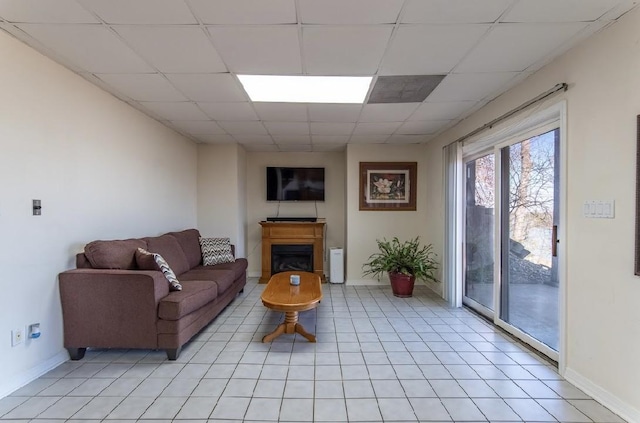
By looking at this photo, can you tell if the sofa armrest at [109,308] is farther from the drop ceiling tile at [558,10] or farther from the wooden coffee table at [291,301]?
the drop ceiling tile at [558,10]

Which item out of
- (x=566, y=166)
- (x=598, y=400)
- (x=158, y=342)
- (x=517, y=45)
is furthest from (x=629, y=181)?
(x=158, y=342)

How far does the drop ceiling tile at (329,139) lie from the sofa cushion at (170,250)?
2.49 meters

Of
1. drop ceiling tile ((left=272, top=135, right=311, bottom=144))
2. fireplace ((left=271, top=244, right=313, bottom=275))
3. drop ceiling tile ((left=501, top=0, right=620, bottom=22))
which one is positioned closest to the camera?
drop ceiling tile ((left=501, top=0, right=620, bottom=22))

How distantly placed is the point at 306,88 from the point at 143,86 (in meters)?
1.54

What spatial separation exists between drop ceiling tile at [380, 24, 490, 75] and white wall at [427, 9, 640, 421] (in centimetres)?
80

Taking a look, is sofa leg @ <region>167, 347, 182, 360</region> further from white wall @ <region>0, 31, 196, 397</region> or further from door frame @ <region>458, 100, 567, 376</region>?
door frame @ <region>458, 100, 567, 376</region>

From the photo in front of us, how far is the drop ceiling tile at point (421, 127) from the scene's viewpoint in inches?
163

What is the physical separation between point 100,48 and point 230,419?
269cm

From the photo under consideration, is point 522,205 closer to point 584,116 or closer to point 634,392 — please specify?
point 584,116

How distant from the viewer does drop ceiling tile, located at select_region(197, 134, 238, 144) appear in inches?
194

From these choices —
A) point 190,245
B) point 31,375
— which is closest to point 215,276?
point 190,245

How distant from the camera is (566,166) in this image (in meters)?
2.38

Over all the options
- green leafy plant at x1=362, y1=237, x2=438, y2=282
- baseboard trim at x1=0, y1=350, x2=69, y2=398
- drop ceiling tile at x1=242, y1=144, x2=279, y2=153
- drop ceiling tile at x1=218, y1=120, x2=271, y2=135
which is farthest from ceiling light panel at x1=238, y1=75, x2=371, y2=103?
baseboard trim at x1=0, y1=350, x2=69, y2=398

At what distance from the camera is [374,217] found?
17.9 ft
